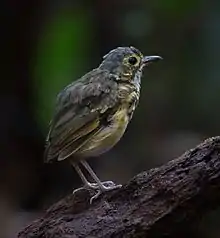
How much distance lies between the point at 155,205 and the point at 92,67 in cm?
409

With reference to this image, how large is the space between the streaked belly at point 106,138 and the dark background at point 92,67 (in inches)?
126

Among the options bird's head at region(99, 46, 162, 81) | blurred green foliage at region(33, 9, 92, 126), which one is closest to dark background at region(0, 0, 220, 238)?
blurred green foliage at region(33, 9, 92, 126)

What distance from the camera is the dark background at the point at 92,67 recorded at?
798 cm

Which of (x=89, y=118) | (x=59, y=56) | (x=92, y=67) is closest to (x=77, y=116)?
(x=89, y=118)

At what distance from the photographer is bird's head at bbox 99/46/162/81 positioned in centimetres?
471

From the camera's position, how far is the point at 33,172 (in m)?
8.59

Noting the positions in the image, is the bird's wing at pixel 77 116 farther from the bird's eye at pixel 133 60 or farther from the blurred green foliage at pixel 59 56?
the blurred green foliage at pixel 59 56

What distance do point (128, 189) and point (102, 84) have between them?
0.59 m

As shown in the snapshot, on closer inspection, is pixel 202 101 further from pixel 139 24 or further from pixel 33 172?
pixel 33 172

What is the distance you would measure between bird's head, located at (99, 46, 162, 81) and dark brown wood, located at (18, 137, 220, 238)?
0.62 m

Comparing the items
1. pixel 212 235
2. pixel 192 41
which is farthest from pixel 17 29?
pixel 212 235

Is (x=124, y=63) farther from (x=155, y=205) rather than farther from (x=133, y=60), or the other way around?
(x=155, y=205)

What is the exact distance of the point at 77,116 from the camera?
14.6ft

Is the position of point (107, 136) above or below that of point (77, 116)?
below
